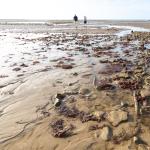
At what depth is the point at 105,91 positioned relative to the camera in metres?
10.6

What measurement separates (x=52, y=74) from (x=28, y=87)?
2488 millimetres

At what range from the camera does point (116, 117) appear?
7.93 meters

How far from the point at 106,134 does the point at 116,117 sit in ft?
3.38

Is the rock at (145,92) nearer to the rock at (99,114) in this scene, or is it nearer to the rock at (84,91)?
the rock at (84,91)

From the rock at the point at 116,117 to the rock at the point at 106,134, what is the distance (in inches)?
17.5

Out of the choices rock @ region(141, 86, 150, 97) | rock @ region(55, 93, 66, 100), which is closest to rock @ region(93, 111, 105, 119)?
rock @ region(55, 93, 66, 100)

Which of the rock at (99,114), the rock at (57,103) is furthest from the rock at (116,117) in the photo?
the rock at (57,103)

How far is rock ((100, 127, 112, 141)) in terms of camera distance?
686 cm

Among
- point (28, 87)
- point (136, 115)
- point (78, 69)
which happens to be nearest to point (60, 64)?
point (78, 69)

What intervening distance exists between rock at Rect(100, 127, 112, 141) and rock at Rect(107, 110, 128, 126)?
1.45 feet

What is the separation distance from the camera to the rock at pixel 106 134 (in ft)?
22.5

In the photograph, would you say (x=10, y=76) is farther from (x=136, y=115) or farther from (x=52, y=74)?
(x=136, y=115)

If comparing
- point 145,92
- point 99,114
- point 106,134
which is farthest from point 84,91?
point 106,134

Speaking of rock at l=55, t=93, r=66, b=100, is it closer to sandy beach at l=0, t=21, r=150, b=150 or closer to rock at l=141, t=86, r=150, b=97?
sandy beach at l=0, t=21, r=150, b=150
